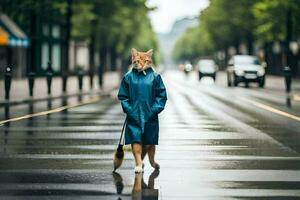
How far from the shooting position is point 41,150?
11477mm

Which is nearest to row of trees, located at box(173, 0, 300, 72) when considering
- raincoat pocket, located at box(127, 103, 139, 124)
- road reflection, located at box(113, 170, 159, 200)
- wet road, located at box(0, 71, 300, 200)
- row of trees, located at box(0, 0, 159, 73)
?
row of trees, located at box(0, 0, 159, 73)

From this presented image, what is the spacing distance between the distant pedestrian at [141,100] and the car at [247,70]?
3686 cm

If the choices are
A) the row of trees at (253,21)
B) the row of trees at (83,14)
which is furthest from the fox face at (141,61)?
the row of trees at (253,21)

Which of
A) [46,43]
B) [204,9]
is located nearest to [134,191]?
[46,43]

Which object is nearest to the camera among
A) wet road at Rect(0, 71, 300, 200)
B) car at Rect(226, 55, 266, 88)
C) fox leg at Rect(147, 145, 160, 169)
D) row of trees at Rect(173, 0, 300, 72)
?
wet road at Rect(0, 71, 300, 200)

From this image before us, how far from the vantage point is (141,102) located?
8.84 metres

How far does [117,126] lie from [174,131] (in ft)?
6.23

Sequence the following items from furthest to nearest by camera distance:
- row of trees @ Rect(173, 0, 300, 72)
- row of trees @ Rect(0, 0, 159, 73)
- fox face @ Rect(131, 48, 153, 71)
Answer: row of trees @ Rect(173, 0, 300, 72) < row of trees @ Rect(0, 0, 159, 73) < fox face @ Rect(131, 48, 153, 71)

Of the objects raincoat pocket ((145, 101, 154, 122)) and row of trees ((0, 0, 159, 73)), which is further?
row of trees ((0, 0, 159, 73))

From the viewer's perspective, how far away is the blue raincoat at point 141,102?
8820 millimetres

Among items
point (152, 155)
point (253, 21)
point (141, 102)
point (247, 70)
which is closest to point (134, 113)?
point (141, 102)

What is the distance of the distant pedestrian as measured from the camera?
8.80 metres

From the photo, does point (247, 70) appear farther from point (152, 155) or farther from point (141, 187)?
point (141, 187)

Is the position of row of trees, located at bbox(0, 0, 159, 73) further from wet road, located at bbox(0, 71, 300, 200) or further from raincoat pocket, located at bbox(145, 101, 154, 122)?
raincoat pocket, located at bbox(145, 101, 154, 122)
